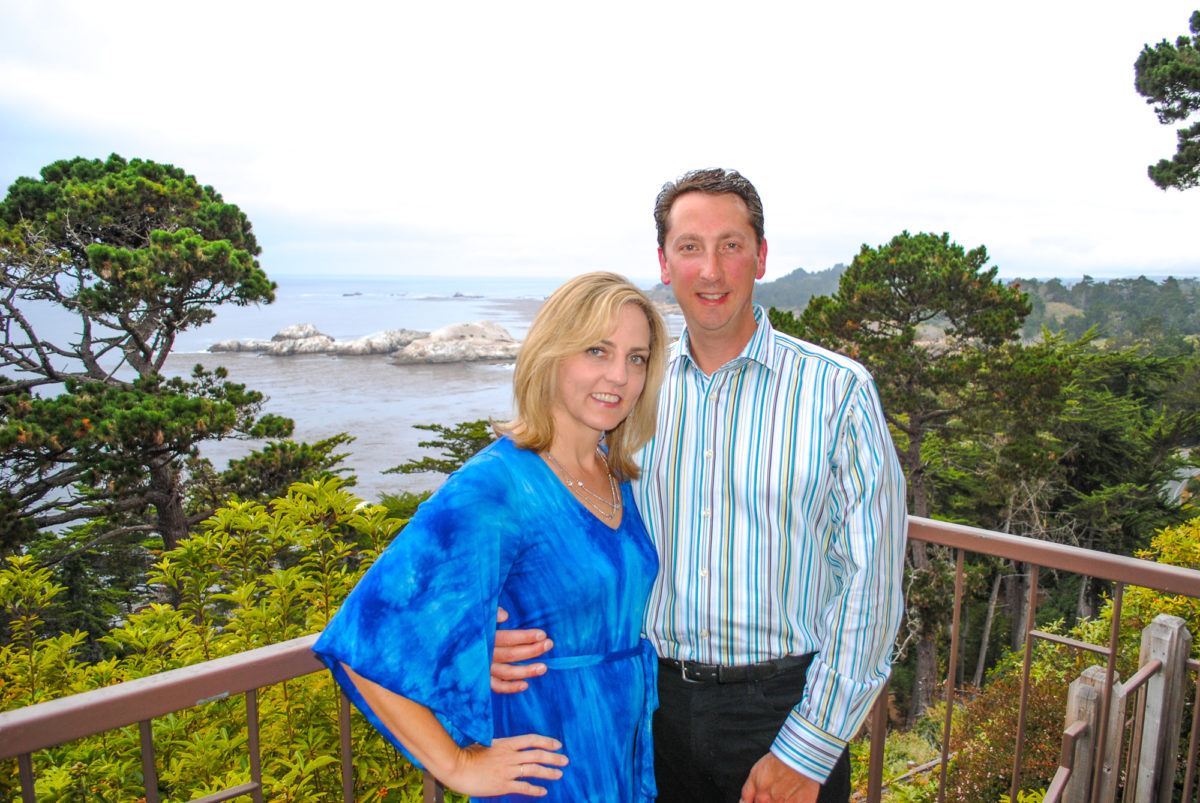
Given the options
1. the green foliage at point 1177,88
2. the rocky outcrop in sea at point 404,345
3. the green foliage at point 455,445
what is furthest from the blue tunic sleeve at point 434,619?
the rocky outcrop in sea at point 404,345

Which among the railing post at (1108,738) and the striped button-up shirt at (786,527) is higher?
the striped button-up shirt at (786,527)

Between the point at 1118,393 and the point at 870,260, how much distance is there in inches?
380

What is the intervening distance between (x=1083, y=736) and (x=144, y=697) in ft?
6.16

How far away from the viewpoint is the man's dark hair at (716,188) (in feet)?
5.21

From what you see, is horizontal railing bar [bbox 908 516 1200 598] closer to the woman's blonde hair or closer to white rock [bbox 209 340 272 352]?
the woman's blonde hair

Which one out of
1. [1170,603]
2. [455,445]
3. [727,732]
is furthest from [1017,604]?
[727,732]

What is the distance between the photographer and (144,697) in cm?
103

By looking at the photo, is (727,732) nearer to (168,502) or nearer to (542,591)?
(542,591)

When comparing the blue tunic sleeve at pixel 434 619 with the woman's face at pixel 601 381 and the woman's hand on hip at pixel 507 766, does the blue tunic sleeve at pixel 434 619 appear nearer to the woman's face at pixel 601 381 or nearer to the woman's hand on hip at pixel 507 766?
the woman's hand on hip at pixel 507 766

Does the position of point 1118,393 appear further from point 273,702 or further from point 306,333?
point 306,333

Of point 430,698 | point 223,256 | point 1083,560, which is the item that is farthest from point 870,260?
point 430,698

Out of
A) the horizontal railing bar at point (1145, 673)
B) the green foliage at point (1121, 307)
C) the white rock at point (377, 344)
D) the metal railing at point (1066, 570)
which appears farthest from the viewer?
the white rock at point (377, 344)

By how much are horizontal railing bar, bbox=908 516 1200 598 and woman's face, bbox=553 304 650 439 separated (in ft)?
3.38

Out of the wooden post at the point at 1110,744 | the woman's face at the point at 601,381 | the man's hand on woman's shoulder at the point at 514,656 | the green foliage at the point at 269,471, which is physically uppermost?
the woman's face at the point at 601,381
